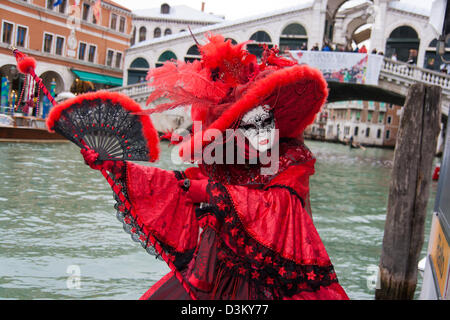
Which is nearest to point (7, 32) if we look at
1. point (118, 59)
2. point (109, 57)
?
point (109, 57)

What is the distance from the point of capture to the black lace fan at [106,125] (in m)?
1.68

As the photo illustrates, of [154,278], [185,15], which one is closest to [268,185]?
[154,278]

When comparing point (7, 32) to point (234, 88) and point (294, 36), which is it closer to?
point (294, 36)

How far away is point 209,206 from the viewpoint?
1650 millimetres

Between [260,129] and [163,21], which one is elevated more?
[163,21]

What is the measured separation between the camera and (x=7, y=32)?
18.8m

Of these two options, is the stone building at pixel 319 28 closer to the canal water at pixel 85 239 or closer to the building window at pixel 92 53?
the building window at pixel 92 53

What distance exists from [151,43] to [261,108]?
24.3m

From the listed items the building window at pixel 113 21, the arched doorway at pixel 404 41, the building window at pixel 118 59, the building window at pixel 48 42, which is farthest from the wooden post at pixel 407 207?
the building window at pixel 118 59

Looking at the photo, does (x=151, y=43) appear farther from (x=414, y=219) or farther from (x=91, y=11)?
(x=414, y=219)

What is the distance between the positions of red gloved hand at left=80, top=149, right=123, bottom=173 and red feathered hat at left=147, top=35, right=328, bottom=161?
0.26 metres

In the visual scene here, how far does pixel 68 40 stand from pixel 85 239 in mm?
20397

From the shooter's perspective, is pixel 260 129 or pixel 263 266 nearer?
pixel 263 266

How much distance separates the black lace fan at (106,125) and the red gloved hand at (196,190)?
0.78 ft
